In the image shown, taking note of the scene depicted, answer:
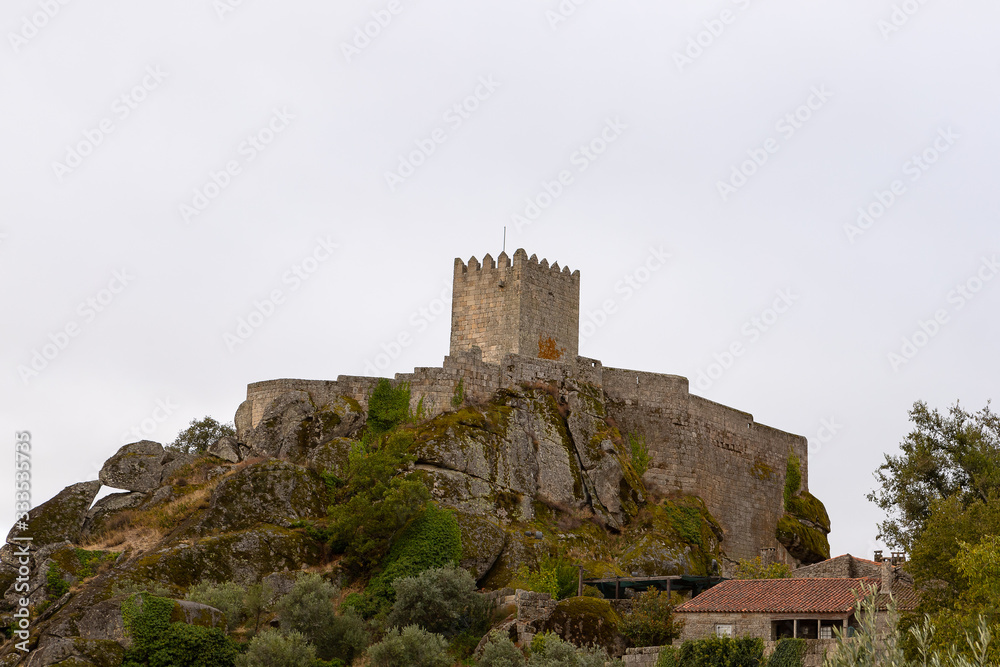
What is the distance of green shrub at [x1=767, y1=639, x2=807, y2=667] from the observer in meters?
38.5

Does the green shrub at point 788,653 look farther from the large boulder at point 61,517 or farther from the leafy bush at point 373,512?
the large boulder at point 61,517

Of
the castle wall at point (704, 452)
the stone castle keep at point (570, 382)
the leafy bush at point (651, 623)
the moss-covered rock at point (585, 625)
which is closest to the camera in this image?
the moss-covered rock at point (585, 625)

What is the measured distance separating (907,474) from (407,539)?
18007 mm

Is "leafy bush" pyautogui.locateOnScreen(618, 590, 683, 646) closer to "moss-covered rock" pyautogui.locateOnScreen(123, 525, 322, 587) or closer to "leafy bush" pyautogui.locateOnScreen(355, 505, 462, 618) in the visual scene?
"leafy bush" pyautogui.locateOnScreen(355, 505, 462, 618)

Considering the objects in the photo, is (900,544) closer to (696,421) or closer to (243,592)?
(696,421)

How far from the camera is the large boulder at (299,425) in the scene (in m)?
50.6

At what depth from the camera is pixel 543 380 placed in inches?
2094

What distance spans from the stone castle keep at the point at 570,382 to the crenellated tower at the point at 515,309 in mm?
42

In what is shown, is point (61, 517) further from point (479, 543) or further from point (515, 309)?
point (515, 309)

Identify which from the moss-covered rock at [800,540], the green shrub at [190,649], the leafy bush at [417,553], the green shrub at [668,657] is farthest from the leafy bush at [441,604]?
the moss-covered rock at [800,540]

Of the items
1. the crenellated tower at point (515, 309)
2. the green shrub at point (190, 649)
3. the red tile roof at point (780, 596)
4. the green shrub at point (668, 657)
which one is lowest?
the green shrub at point (190, 649)

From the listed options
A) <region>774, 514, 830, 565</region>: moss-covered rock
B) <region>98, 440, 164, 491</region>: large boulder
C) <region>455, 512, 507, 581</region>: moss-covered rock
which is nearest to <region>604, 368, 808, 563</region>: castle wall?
<region>774, 514, 830, 565</region>: moss-covered rock

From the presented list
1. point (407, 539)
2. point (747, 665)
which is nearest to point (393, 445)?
point (407, 539)

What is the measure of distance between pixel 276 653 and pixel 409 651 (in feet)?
12.9
